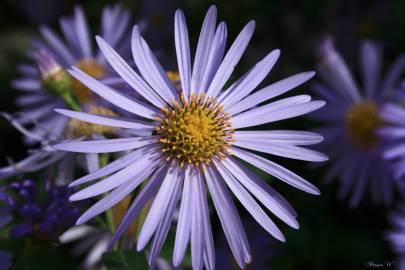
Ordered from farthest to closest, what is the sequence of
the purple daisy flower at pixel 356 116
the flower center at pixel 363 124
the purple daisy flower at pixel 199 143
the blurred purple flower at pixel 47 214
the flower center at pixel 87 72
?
1. the flower center at pixel 363 124
2. the purple daisy flower at pixel 356 116
3. the flower center at pixel 87 72
4. the blurred purple flower at pixel 47 214
5. the purple daisy flower at pixel 199 143

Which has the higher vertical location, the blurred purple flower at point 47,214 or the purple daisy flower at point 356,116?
the blurred purple flower at point 47,214

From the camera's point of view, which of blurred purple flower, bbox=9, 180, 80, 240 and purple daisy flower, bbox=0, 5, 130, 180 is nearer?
blurred purple flower, bbox=9, 180, 80, 240

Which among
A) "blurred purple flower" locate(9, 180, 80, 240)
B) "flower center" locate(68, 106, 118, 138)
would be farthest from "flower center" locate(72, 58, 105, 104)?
"blurred purple flower" locate(9, 180, 80, 240)

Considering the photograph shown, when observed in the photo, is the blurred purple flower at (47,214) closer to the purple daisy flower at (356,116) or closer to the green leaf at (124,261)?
the green leaf at (124,261)

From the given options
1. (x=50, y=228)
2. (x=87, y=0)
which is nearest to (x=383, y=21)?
(x=87, y=0)

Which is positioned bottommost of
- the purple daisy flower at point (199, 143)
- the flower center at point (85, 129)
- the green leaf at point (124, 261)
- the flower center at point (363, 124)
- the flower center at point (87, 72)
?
the flower center at point (363, 124)

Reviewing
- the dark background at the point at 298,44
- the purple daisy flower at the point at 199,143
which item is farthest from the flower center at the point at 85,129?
the dark background at the point at 298,44

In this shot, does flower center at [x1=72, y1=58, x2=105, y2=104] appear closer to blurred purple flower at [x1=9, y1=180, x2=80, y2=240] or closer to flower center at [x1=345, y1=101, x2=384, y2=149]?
blurred purple flower at [x1=9, y1=180, x2=80, y2=240]

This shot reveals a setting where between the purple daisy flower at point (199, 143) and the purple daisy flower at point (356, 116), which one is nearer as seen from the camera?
the purple daisy flower at point (199, 143)
